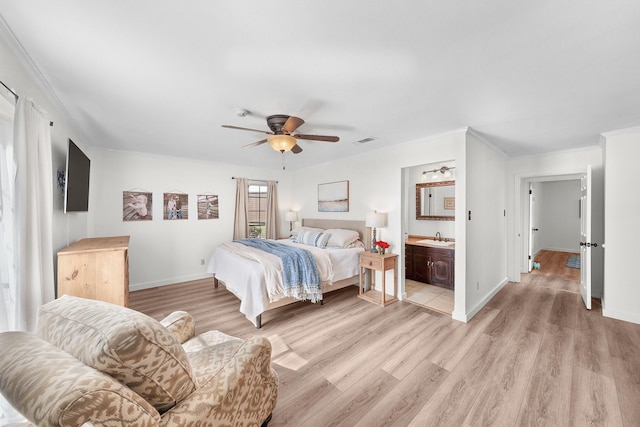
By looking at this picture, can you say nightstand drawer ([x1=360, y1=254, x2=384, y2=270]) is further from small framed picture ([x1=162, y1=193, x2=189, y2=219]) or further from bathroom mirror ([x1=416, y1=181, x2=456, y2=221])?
small framed picture ([x1=162, y1=193, x2=189, y2=219])

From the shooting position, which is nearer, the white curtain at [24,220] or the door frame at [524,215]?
the white curtain at [24,220]

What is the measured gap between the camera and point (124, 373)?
87 cm

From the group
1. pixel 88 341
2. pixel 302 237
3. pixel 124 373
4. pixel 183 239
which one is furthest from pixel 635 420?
pixel 183 239

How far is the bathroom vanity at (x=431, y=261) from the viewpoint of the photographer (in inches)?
172

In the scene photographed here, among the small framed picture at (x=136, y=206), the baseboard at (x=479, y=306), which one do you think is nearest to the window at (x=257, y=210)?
the small framed picture at (x=136, y=206)

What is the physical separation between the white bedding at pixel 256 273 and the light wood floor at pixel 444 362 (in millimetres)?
305

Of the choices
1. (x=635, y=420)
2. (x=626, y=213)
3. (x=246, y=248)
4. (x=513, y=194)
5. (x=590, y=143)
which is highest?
(x=590, y=143)

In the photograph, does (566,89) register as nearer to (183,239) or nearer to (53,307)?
(53,307)

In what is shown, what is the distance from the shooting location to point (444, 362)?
2340 millimetres

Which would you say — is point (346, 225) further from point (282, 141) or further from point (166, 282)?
point (166, 282)

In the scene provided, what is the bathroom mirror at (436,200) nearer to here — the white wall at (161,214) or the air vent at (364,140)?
the air vent at (364,140)

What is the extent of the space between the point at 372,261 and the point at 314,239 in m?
1.16

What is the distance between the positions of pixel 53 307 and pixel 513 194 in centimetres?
609

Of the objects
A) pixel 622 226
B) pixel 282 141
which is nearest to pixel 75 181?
pixel 282 141
